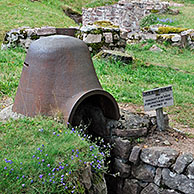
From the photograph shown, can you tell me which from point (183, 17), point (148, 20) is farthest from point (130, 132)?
point (183, 17)

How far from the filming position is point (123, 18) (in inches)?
524

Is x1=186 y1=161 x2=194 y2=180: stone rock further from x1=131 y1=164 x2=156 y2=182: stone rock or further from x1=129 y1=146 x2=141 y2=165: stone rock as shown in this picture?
x1=129 y1=146 x2=141 y2=165: stone rock

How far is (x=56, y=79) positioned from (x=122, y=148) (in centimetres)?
119

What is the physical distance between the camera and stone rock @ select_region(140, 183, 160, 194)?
3322 mm

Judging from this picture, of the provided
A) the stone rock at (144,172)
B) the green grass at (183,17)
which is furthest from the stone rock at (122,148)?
the green grass at (183,17)

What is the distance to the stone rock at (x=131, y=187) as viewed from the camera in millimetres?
3525

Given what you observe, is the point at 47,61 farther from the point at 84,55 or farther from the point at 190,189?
the point at 190,189

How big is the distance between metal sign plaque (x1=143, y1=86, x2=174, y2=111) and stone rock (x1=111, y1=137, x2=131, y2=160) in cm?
57

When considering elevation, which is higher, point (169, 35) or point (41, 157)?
point (41, 157)

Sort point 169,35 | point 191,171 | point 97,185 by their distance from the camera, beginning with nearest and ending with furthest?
point 97,185 < point 191,171 < point 169,35

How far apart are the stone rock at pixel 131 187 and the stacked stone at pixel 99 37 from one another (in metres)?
4.89

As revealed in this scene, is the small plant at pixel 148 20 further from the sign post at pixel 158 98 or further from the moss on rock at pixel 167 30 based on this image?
the sign post at pixel 158 98

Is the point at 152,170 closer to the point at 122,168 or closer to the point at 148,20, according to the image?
the point at 122,168

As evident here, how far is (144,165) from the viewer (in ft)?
11.3
